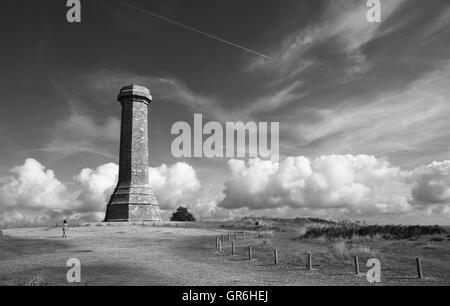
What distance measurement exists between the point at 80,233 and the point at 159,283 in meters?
23.4

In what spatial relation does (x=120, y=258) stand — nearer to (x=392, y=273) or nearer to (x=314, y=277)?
(x=314, y=277)

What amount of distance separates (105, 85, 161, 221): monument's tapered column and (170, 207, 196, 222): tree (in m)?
9.65

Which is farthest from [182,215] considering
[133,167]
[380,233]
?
[380,233]

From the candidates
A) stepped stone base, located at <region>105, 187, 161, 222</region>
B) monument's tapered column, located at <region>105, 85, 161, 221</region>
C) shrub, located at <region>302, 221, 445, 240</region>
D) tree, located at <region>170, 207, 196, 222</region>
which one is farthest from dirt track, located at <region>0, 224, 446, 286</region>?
tree, located at <region>170, 207, 196, 222</region>

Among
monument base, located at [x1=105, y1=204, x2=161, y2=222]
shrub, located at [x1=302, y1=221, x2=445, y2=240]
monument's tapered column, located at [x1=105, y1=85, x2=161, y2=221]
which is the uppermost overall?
monument's tapered column, located at [x1=105, y1=85, x2=161, y2=221]

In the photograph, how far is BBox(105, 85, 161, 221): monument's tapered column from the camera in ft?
153

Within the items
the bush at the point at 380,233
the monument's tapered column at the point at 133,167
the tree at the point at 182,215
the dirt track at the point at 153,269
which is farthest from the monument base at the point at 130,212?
the dirt track at the point at 153,269

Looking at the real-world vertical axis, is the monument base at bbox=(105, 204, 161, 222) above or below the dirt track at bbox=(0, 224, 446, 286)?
above

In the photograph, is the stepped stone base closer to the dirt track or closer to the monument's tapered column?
the monument's tapered column

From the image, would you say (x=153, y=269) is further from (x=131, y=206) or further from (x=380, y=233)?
(x=131, y=206)

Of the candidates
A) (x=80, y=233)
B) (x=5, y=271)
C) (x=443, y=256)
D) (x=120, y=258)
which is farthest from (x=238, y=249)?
(x=80, y=233)

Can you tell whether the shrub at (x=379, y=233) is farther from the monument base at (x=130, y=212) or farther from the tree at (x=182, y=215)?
the tree at (x=182, y=215)

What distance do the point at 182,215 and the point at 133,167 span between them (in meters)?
14.2
